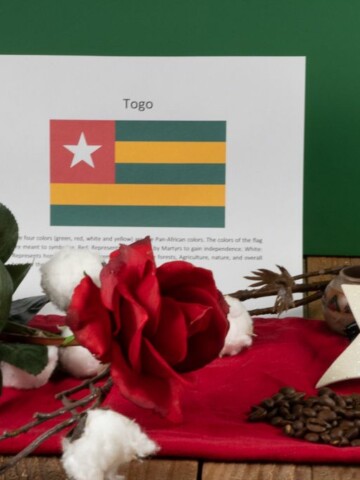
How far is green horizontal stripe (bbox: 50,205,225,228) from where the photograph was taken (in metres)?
1.19

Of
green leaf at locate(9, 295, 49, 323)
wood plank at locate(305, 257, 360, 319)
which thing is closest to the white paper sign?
wood plank at locate(305, 257, 360, 319)

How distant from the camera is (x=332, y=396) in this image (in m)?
0.86

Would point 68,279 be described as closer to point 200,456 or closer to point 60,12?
point 200,456

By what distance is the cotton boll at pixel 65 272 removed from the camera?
31.6 inches

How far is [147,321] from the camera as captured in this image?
2.37ft

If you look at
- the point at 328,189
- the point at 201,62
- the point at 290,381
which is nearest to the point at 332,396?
the point at 290,381

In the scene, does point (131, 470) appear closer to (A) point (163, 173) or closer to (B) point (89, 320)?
(B) point (89, 320)

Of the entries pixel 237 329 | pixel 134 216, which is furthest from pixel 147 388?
pixel 134 216

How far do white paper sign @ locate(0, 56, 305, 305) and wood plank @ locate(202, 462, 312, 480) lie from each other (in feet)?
1.34

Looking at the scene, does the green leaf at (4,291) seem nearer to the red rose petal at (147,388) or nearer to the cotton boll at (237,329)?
the red rose petal at (147,388)

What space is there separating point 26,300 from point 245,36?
1.65 ft

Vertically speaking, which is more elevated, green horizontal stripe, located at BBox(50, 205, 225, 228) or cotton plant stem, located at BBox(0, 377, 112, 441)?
green horizontal stripe, located at BBox(50, 205, 225, 228)

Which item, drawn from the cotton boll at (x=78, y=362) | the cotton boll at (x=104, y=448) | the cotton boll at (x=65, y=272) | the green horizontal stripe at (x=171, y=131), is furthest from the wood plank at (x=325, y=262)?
the cotton boll at (x=104, y=448)

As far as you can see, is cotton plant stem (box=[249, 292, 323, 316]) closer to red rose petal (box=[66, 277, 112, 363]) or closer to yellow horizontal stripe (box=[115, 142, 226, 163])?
yellow horizontal stripe (box=[115, 142, 226, 163])
